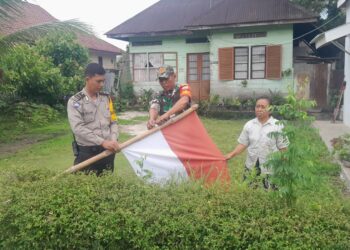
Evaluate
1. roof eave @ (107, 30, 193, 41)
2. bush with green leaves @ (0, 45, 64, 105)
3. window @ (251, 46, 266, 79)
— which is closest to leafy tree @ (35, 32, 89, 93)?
bush with green leaves @ (0, 45, 64, 105)

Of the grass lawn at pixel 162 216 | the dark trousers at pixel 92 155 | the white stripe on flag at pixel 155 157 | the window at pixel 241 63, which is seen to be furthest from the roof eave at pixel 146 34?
the grass lawn at pixel 162 216

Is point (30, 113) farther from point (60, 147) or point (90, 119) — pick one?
point (90, 119)

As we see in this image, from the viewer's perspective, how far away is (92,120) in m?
3.90

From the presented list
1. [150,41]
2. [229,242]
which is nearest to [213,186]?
[229,242]

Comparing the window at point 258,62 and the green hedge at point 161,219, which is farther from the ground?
the window at point 258,62

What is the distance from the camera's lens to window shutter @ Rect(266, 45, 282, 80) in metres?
14.9

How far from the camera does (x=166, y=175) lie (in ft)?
11.8

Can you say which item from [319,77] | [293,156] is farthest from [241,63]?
[293,156]

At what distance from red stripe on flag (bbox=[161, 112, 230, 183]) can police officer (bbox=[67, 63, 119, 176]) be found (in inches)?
22.6

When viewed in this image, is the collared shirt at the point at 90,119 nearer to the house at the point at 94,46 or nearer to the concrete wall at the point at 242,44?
the concrete wall at the point at 242,44

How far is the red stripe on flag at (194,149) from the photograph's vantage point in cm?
363

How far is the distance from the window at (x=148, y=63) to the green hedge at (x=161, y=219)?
14839 millimetres

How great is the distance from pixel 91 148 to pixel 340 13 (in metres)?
18.7

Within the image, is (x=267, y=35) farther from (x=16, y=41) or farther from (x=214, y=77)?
(x=16, y=41)
